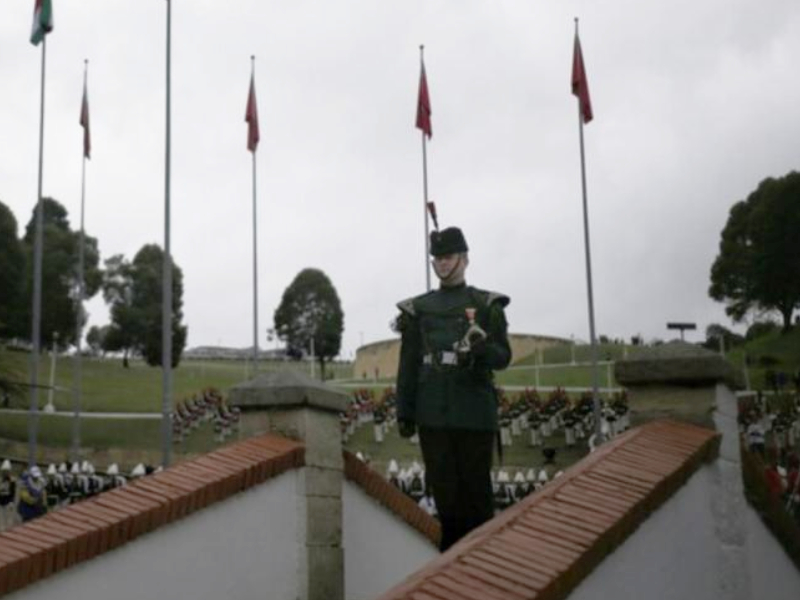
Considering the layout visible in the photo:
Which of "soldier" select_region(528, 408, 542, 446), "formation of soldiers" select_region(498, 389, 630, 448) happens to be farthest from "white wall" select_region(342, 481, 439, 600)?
"soldier" select_region(528, 408, 542, 446)

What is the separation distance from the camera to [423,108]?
23.8 metres

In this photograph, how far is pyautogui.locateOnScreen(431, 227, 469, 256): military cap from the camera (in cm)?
518

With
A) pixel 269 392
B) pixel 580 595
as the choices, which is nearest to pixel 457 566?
pixel 580 595

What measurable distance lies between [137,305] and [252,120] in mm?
47528

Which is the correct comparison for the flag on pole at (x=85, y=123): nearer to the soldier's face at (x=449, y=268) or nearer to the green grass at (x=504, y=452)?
the green grass at (x=504, y=452)

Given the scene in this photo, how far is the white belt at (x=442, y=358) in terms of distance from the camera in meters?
5.02

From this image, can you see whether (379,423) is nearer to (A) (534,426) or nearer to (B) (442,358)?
(A) (534,426)

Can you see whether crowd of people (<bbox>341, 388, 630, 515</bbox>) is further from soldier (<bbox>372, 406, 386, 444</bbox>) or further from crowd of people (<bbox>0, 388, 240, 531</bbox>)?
crowd of people (<bbox>0, 388, 240, 531</bbox>)

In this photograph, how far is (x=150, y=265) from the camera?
69125 mm

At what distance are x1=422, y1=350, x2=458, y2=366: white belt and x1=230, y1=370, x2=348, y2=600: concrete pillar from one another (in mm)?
1181

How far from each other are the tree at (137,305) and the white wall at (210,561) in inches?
2485

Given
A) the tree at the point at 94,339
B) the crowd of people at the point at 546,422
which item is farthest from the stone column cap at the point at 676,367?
the tree at the point at 94,339

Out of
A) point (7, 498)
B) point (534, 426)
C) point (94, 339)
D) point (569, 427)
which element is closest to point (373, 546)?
point (7, 498)

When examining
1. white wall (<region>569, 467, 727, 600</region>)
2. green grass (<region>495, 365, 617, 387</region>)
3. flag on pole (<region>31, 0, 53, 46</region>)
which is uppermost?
flag on pole (<region>31, 0, 53, 46</region>)
